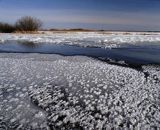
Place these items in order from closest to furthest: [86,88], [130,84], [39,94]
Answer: [39,94]
[86,88]
[130,84]

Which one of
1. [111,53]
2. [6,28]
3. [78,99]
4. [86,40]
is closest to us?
[78,99]

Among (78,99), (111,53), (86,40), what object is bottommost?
(78,99)

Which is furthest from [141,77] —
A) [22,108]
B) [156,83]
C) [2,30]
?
[2,30]

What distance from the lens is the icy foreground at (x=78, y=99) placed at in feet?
15.3

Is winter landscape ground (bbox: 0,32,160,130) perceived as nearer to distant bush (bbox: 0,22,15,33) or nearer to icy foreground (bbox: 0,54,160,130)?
icy foreground (bbox: 0,54,160,130)

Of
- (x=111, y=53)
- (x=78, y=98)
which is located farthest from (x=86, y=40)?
(x=78, y=98)

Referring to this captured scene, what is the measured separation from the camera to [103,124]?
180 inches

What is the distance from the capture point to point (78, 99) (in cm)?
583

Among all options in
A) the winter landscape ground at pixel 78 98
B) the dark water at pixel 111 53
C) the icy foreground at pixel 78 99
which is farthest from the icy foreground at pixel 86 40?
the icy foreground at pixel 78 99

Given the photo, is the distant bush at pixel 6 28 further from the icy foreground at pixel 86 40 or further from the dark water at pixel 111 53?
the dark water at pixel 111 53

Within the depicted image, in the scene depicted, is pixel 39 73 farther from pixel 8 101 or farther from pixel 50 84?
pixel 8 101

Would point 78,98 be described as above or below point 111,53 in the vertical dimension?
below

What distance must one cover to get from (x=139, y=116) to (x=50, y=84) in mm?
2857

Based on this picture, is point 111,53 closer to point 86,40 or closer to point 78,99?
point 78,99
